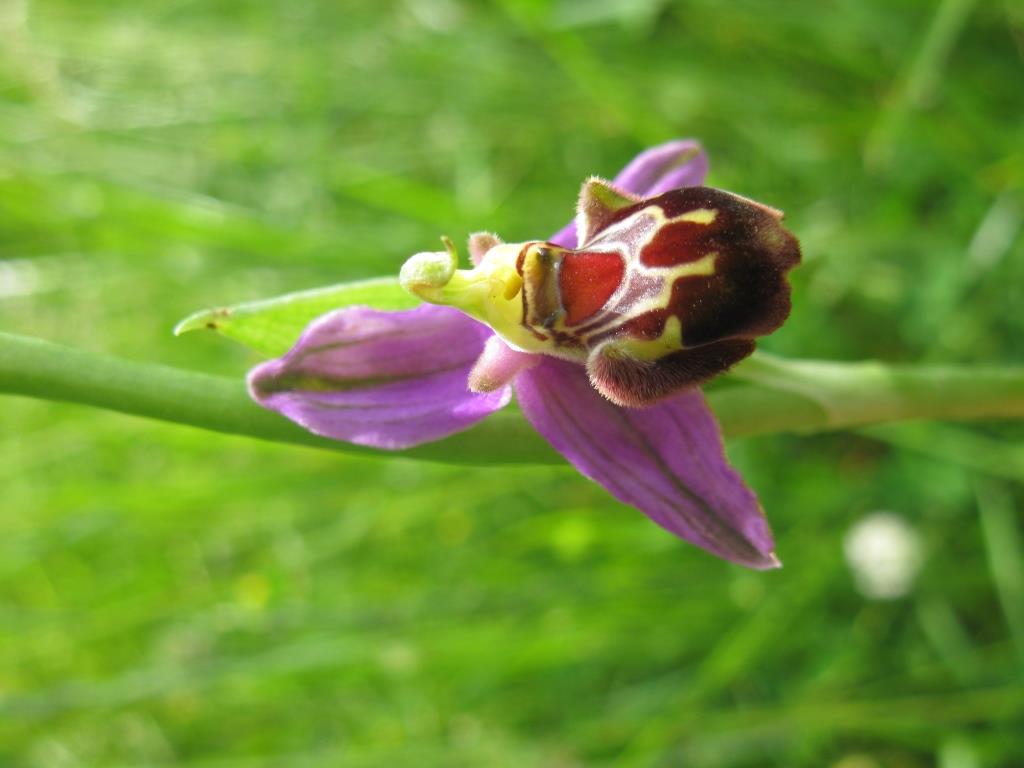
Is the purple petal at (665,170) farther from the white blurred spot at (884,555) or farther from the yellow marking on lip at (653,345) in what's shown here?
the white blurred spot at (884,555)

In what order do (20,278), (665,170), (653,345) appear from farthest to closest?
1. (20,278)
2. (665,170)
3. (653,345)

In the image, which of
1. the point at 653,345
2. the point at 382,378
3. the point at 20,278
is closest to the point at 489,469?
the point at 20,278

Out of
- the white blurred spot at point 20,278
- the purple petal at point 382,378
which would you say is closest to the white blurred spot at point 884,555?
the purple petal at point 382,378

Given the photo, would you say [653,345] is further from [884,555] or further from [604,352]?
[884,555]

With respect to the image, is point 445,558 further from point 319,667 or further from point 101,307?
point 101,307

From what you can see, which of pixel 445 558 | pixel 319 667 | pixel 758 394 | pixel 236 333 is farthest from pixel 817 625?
pixel 236 333

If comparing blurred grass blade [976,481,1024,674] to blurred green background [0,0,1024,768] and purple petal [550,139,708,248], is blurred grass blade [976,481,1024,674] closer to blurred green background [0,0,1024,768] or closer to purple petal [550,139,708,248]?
blurred green background [0,0,1024,768]
